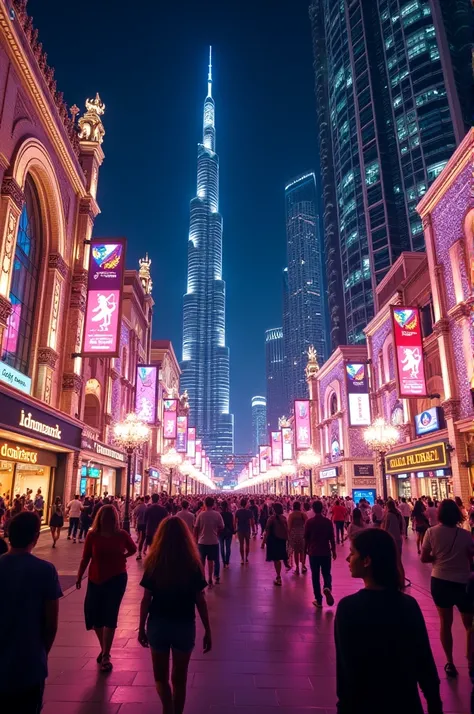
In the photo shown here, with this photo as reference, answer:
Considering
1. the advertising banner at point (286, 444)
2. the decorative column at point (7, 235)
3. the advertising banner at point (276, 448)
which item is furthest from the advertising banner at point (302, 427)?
the decorative column at point (7, 235)

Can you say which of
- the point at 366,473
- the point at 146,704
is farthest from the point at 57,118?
the point at 366,473

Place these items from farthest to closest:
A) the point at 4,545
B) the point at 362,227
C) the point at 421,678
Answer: the point at 362,227, the point at 4,545, the point at 421,678

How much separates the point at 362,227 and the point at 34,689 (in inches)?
3709

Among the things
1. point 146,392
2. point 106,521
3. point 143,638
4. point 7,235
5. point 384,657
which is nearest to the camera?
point 384,657

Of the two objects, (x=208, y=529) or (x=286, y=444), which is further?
(x=286, y=444)

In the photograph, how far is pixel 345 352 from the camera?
4725 centimetres

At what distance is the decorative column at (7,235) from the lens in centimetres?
1715

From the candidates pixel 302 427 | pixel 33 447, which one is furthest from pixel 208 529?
pixel 302 427

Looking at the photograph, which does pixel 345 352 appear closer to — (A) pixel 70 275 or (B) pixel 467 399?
(B) pixel 467 399

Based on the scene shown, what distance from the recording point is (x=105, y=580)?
18.2 ft

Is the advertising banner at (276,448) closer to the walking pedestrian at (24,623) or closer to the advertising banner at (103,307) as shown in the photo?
the advertising banner at (103,307)

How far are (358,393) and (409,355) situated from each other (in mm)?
14477

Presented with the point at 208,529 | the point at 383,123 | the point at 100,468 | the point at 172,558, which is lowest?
the point at 208,529

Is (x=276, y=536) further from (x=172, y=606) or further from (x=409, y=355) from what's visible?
(x=409, y=355)
